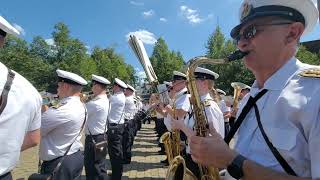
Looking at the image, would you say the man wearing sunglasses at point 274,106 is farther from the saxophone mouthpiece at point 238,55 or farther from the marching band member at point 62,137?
the marching band member at point 62,137

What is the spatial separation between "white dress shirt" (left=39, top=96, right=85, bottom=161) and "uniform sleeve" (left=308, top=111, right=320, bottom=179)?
4.06m

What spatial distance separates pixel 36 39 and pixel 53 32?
42.3 feet

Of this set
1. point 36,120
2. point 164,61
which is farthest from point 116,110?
point 164,61

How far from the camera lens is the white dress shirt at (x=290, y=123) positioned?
1820 mm

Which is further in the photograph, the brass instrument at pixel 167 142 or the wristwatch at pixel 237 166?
the brass instrument at pixel 167 142

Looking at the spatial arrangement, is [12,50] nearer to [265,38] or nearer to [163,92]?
[163,92]

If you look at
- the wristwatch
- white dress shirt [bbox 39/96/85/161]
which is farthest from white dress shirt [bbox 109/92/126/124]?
the wristwatch

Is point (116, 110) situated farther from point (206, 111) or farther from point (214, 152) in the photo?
point (214, 152)

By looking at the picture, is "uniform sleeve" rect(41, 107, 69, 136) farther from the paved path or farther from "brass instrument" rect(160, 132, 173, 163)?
the paved path

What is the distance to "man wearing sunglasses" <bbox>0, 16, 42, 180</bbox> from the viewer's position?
3.17 metres

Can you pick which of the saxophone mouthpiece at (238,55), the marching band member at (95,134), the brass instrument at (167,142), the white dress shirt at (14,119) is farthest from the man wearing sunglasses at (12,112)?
the marching band member at (95,134)

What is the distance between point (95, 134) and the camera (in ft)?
27.1

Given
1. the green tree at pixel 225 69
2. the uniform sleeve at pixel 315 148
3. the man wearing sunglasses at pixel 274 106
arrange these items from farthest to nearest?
the green tree at pixel 225 69
the man wearing sunglasses at pixel 274 106
the uniform sleeve at pixel 315 148

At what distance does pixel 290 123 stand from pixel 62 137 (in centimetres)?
405
